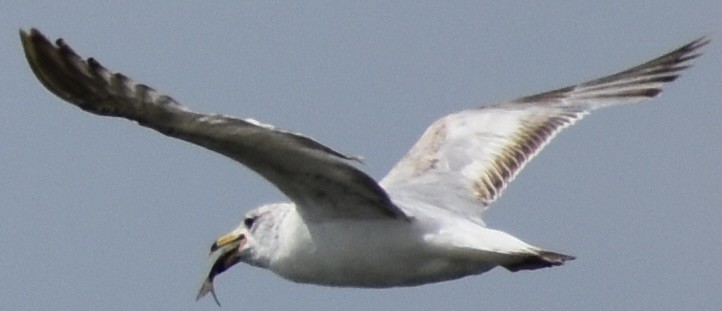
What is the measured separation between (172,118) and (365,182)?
72.5 inches

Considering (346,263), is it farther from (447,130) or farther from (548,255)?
(447,130)

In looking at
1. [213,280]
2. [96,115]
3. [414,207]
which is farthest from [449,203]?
[96,115]

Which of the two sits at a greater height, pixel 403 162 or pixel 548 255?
pixel 403 162

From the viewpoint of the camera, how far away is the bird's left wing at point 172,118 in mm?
14805

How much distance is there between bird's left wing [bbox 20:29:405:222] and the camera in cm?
1480

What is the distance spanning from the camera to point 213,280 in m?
18.5

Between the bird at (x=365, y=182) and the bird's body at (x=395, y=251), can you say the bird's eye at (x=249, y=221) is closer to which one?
the bird at (x=365, y=182)

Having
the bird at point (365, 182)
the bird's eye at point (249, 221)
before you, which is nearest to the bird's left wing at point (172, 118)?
the bird at point (365, 182)

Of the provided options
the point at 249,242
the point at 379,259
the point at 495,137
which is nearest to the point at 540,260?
the point at 379,259

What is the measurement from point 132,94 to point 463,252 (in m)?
2.78

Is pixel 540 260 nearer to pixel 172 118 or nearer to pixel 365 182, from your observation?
pixel 365 182

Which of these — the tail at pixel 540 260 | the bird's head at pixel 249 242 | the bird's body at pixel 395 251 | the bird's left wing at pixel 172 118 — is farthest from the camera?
the bird's head at pixel 249 242

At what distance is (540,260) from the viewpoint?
16.3 meters

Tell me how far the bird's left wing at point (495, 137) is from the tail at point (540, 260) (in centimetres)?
143
